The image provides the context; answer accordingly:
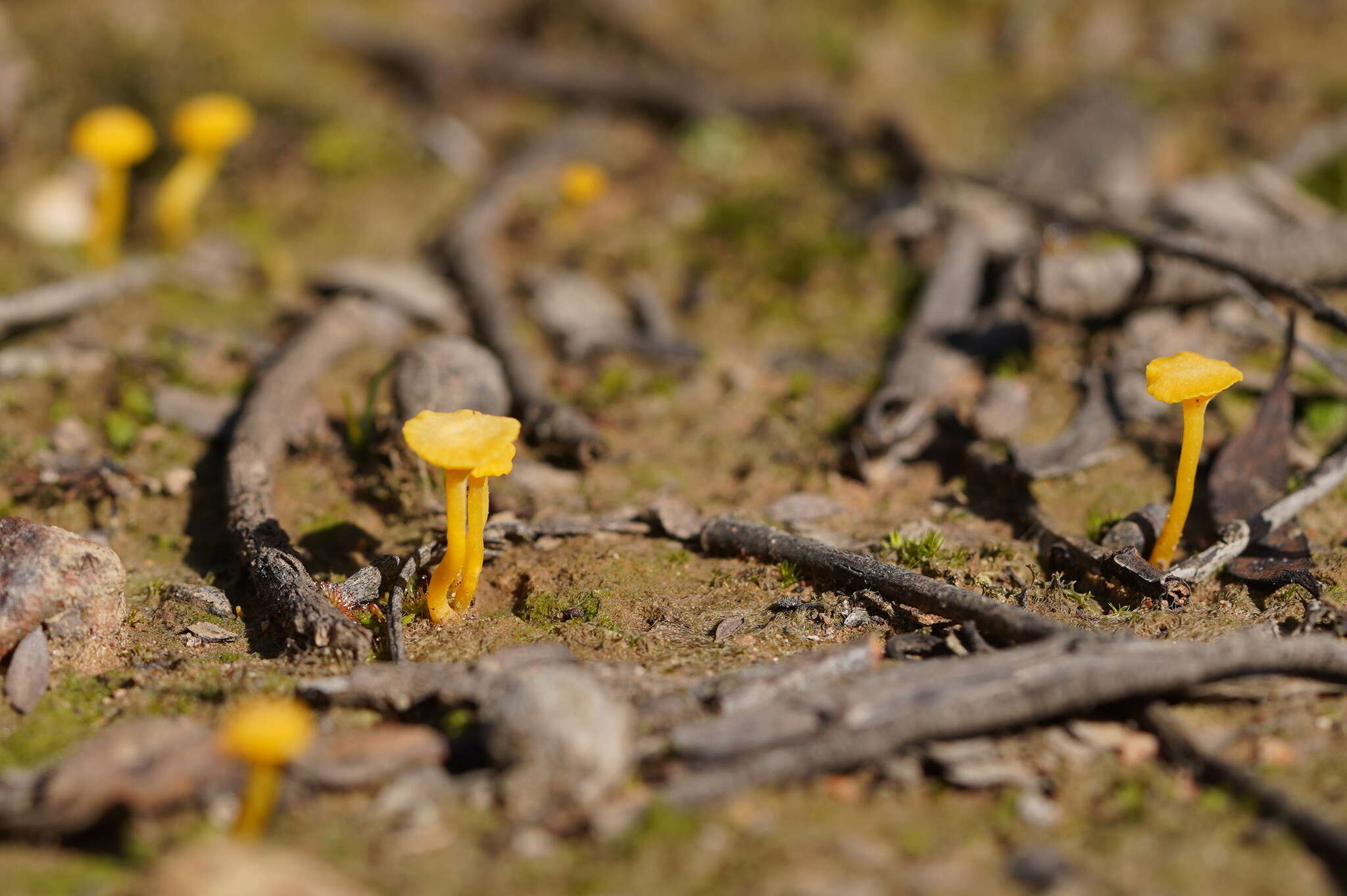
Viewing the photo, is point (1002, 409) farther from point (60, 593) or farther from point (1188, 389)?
point (60, 593)

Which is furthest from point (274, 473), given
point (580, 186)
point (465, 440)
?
point (580, 186)

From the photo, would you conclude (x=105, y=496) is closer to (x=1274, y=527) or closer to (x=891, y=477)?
(x=891, y=477)

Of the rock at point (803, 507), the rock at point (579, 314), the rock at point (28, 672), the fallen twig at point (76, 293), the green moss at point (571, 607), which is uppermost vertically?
the fallen twig at point (76, 293)

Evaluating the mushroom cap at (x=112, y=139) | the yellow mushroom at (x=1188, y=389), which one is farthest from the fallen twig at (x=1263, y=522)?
the mushroom cap at (x=112, y=139)

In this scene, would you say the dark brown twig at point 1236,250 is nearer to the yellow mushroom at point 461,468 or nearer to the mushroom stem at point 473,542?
the yellow mushroom at point 461,468

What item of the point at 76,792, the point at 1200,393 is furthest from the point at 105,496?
the point at 1200,393
